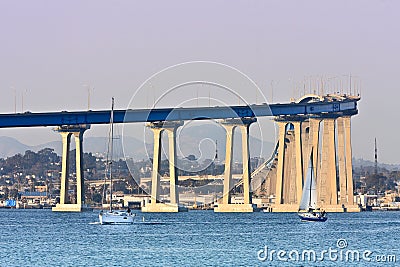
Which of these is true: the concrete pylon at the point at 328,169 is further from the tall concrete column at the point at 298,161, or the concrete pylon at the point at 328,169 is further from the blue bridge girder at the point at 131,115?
Result: the blue bridge girder at the point at 131,115

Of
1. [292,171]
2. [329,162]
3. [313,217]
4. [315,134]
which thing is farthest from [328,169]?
[313,217]

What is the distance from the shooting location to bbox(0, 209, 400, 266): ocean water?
71.9 meters

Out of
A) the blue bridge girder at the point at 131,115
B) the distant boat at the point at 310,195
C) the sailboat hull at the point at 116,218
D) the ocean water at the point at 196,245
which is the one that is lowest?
the ocean water at the point at 196,245

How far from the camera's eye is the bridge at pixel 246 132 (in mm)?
152000

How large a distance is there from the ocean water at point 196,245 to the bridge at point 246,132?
110ft

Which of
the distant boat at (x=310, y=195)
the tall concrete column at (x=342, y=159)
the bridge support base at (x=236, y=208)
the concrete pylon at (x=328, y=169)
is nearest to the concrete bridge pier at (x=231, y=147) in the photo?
the bridge support base at (x=236, y=208)

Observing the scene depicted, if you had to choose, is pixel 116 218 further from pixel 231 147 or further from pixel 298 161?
pixel 298 161

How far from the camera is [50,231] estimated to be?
351ft

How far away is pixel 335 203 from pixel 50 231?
72.8m

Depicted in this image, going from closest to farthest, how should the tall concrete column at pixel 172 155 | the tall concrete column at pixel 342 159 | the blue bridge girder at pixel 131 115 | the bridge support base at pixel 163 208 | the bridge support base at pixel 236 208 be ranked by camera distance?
the blue bridge girder at pixel 131 115, the tall concrete column at pixel 172 155, the bridge support base at pixel 163 208, the bridge support base at pixel 236 208, the tall concrete column at pixel 342 159

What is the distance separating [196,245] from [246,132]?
247ft

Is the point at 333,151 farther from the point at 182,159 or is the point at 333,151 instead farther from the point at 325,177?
the point at 182,159

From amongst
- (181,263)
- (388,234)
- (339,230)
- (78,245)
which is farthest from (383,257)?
(339,230)

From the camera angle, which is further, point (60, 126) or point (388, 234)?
point (60, 126)
